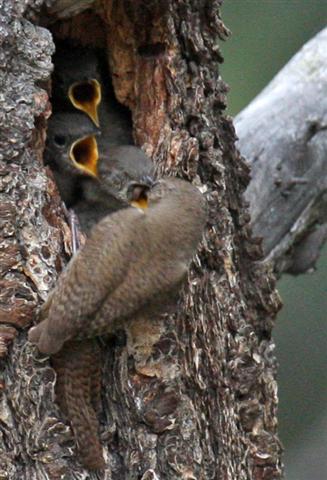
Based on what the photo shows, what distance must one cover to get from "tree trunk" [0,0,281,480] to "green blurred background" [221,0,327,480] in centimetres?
466

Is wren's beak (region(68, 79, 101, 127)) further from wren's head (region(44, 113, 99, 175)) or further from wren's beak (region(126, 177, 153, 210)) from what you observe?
wren's beak (region(126, 177, 153, 210))

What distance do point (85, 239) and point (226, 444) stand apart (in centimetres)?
64

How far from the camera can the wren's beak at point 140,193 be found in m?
3.29

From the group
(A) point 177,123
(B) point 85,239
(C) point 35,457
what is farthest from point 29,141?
(C) point 35,457

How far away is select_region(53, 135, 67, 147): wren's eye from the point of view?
372 cm

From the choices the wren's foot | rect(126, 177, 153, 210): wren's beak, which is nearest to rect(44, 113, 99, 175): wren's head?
rect(126, 177, 153, 210): wren's beak

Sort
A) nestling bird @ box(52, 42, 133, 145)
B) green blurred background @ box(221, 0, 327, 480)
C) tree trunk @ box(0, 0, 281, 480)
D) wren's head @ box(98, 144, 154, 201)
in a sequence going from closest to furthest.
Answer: tree trunk @ box(0, 0, 281, 480)
wren's head @ box(98, 144, 154, 201)
nestling bird @ box(52, 42, 133, 145)
green blurred background @ box(221, 0, 327, 480)

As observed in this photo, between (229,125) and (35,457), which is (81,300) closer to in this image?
(35,457)

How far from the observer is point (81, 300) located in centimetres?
288

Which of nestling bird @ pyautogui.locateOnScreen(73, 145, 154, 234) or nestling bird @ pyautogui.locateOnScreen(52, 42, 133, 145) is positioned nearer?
nestling bird @ pyautogui.locateOnScreen(73, 145, 154, 234)

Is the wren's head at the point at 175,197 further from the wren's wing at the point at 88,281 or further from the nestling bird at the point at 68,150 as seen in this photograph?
the nestling bird at the point at 68,150

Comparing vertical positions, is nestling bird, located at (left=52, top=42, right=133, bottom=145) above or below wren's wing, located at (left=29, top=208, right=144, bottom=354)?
above

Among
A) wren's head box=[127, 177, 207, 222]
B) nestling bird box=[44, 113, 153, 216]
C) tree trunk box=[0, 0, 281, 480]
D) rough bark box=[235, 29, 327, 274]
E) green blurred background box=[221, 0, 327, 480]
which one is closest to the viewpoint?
tree trunk box=[0, 0, 281, 480]

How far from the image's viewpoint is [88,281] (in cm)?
289
